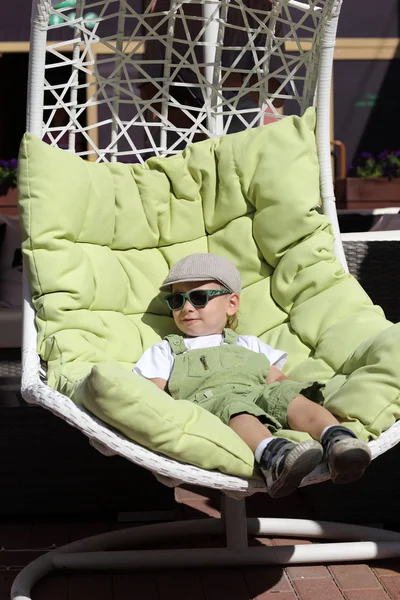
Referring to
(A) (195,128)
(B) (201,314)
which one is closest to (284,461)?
(B) (201,314)

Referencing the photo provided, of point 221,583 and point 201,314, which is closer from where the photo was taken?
point 221,583

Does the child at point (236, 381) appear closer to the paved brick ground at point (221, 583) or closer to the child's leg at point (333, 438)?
the child's leg at point (333, 438)

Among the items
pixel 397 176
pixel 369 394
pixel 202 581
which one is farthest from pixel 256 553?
pixel 397 176

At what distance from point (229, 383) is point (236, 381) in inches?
0.8

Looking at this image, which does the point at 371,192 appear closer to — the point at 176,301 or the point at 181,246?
the point at 181,246

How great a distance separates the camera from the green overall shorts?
2186mm

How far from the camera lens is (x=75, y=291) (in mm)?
2498

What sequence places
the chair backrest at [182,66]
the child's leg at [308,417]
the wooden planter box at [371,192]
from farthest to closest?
the wooden planter box at [371,192] → the chair backrest at [182,66] → the child's leg at [308,417]

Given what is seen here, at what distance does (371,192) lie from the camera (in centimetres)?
582

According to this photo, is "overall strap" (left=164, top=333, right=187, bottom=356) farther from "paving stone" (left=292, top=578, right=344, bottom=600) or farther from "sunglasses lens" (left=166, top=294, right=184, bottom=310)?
"paving stone" (left=292, top=578, right=344, bottom=600)

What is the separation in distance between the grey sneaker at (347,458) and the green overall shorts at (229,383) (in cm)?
28

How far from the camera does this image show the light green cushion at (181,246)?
2.45m

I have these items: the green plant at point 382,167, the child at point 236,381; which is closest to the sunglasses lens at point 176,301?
the child at point 236,381

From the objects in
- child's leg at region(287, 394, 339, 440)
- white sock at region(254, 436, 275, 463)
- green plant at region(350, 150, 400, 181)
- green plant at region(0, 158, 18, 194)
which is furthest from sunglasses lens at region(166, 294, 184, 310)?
green plant at region(350, 150, 400, 181)
